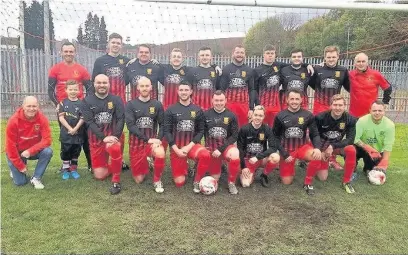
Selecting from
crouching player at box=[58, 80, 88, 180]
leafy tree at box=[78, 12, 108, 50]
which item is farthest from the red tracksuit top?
leafy tree at box=[78, 12, 108, 50]

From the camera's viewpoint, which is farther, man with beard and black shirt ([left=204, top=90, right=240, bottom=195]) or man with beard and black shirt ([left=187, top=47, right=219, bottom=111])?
man with beard and black shirt ([left=187, top=47, right=219, bottom=111])

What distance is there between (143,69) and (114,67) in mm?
507

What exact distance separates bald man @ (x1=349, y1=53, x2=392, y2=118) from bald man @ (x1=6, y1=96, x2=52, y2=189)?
17.5 ft

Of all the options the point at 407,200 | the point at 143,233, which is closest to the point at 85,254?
the point at 143,233

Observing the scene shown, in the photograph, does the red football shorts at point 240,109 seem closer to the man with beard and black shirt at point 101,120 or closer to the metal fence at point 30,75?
the man with beard and black shirt at point 101,120

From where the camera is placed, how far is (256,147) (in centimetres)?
586

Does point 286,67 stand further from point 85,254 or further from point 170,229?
point 85,254

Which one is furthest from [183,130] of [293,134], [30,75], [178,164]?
[30,75]

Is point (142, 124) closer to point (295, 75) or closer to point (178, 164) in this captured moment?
point (178, 164)

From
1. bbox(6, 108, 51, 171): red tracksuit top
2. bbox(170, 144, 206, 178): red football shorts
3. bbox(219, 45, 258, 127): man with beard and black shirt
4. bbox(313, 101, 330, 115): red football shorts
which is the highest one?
bbox(219, 45, 258, 127): man with beard and black shirt

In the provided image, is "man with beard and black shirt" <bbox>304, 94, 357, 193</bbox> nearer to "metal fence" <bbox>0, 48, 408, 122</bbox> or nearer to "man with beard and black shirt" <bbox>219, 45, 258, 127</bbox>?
"man with beard and black shirt" <bbox>219, 45, 258, 127</bbox>

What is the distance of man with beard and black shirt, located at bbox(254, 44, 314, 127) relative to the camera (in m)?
6.64

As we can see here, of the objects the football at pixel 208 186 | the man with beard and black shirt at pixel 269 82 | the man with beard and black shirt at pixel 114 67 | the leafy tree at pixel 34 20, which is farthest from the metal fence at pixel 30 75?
the football at pixel 208 186

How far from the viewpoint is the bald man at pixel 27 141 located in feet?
17.9
